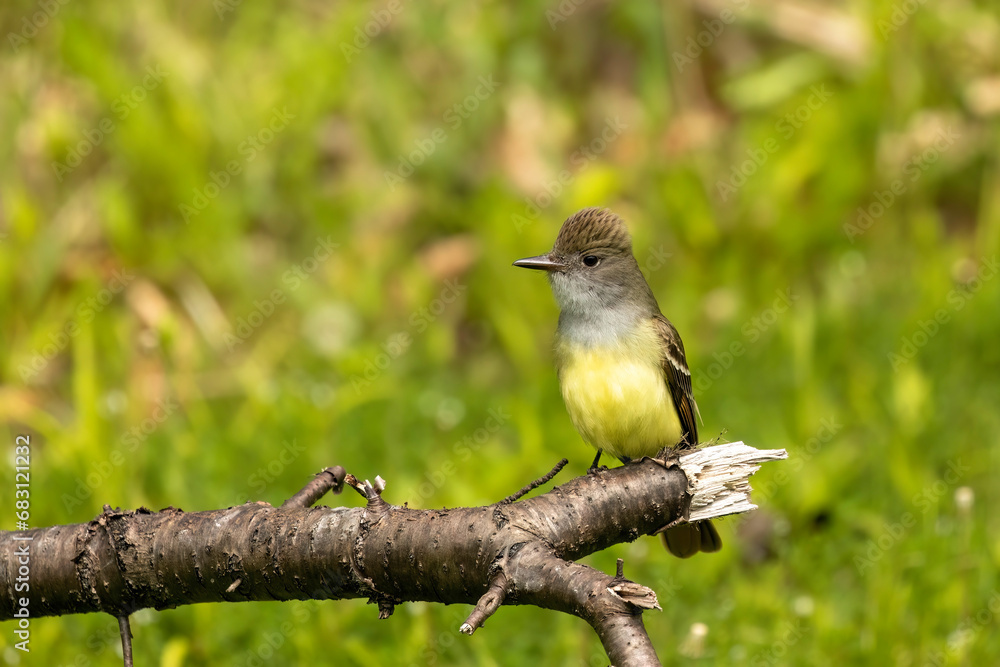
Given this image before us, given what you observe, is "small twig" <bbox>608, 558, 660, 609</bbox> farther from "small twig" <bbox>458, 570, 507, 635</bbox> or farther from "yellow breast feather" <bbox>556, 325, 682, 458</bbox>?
"yellow breast feather" <bbox>556, 325, 682, 458</bbox>

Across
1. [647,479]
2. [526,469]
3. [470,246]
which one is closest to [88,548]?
[647,479]

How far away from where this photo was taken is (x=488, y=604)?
240cm

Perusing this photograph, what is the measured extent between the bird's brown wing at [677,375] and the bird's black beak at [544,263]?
1.50 ft

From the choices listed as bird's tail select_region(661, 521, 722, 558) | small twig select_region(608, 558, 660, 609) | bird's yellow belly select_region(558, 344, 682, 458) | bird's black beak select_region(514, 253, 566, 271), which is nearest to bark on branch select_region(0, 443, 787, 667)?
small twig select_region(608, 558, 660, 609)

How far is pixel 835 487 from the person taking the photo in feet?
17.2

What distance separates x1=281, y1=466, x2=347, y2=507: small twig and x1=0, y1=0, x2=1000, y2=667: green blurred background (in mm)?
1199

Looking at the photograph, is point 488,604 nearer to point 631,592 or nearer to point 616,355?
point 631,592

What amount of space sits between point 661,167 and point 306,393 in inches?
120

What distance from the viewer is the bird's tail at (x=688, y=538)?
412 cm

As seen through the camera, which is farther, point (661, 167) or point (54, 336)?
point (661, 167)

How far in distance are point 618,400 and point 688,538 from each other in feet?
2.16

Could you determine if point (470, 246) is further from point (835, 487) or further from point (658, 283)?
point (835, 487)

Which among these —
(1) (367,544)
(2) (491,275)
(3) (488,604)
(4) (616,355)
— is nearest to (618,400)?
(4) (616,355)

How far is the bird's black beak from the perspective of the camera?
167 inches
